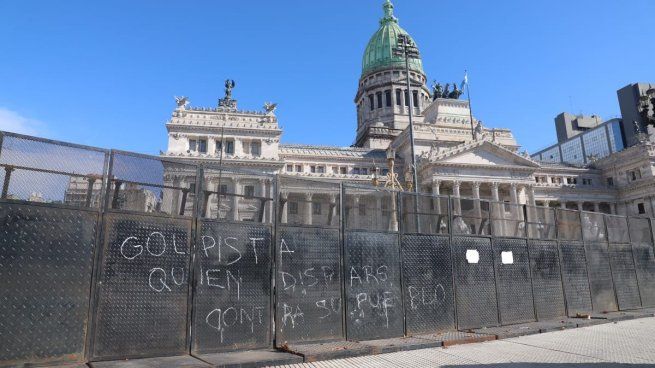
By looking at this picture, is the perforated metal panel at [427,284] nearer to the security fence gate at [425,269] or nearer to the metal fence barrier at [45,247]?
the security fence gate at [425,269]

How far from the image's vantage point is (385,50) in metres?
87.4

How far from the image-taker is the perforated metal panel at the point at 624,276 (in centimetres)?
1694

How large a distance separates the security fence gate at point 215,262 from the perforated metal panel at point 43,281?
0.02 m

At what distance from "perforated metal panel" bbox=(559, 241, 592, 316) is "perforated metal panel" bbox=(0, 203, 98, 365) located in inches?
583

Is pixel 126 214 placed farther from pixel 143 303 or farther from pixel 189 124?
pixel 189 124

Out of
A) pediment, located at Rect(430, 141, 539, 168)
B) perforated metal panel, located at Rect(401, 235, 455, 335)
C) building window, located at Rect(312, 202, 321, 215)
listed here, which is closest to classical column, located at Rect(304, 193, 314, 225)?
building window, located at Rect(312, 202, 321, 215)

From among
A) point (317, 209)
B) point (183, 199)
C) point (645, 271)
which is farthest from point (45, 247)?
point (645, 271)

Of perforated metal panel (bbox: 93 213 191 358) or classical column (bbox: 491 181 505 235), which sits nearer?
perforated metal panel (bbox: 93 213 191 358)

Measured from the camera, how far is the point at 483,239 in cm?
1313

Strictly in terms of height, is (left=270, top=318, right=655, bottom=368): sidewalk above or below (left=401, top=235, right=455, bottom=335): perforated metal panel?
below

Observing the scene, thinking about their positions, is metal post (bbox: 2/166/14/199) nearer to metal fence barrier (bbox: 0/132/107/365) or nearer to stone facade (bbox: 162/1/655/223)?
metal fence barrier (bbox: 0/132/107/365)

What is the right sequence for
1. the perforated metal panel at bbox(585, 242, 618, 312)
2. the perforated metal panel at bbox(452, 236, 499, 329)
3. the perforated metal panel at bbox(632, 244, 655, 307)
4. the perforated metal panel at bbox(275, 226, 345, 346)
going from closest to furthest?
1. the perforated metal panel at bbox(275, 226, 345, 346)
2. the perforated metal panel at bbox(452, 236, 499, 329)
3. the perforated metal panel at bbox(585, 242, 618, 312)
4. the perforated metal panel at bbox(632, 244, 655, 307)

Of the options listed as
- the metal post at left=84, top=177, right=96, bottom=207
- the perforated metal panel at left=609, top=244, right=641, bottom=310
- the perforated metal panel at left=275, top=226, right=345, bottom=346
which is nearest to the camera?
the metal post at left=84, top=177, right=96, bottom=207

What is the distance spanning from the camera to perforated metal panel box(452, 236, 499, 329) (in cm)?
1227
